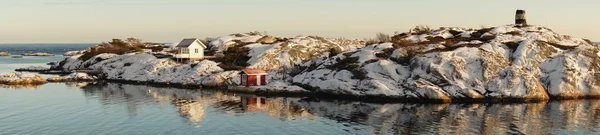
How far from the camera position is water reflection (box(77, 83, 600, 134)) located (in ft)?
169

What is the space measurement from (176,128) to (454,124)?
91.8 feet

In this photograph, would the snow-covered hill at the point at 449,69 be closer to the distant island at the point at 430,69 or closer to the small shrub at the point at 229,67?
the distant island at the point at 430,69

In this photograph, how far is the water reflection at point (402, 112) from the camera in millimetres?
51469

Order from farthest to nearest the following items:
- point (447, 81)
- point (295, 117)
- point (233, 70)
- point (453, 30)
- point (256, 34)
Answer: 1. point (256, 34)
2. point (453, 30)
3. point (233, 70)
4. point (447, 81)
5. point (295, 117)

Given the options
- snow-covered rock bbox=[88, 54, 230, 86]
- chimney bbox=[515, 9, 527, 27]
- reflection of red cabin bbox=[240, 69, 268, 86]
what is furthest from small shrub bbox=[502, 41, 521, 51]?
snow-covered rock bbox=[88, 54, 230, 86]

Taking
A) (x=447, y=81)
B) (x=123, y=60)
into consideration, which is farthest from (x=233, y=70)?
(x=447, y=81)

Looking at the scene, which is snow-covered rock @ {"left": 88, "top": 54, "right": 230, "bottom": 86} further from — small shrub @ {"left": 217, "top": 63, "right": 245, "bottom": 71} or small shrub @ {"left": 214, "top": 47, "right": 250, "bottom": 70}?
small shrub @ {"left": 214, "top": 47, "right": 250, "bottom": 70}

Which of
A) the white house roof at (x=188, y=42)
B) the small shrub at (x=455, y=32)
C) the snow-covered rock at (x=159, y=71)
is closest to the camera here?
the snow-covered rock at (x=159, y=71)

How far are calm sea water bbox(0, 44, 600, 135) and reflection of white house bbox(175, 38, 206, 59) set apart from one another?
30.7 m

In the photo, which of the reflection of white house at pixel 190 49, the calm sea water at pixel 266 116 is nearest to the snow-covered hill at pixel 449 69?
the calm sea water at pixel 266 116

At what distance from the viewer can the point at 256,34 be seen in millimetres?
137250

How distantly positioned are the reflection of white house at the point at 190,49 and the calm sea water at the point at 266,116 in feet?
101

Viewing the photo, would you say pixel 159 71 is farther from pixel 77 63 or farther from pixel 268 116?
pixel 268 116

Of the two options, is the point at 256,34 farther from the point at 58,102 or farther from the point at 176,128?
the point at 176,128
